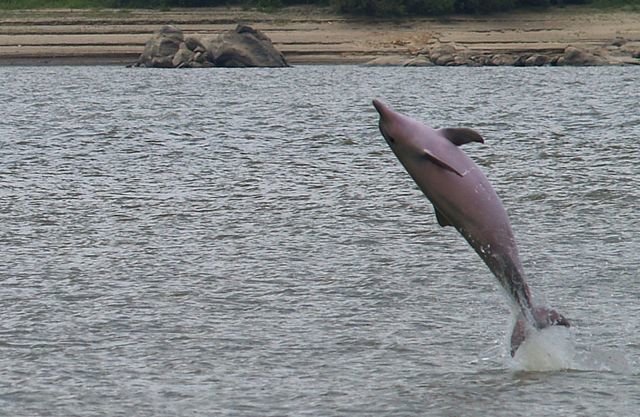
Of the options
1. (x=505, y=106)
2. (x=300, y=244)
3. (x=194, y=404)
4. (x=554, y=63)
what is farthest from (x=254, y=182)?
(x=554, y=63)

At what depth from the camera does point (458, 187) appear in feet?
33.5

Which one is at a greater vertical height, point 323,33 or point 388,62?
point 323,33

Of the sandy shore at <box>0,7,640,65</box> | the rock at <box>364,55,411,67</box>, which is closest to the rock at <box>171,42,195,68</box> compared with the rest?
the sandy shore at <box>0,7,640,65</box>

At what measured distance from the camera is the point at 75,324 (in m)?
13.7

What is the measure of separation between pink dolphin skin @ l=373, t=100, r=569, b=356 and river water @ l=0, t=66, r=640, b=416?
3.46 feet

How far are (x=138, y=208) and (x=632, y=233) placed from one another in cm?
715

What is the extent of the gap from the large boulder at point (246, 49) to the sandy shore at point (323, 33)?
A: 1150mm

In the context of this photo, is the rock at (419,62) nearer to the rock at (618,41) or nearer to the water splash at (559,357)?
the rock at (618,41)

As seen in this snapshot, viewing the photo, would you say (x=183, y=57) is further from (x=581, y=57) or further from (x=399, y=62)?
(x=581, y=57)

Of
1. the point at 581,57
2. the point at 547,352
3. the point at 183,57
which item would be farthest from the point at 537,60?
the point at 547,352

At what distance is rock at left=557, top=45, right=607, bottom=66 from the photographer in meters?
69.5

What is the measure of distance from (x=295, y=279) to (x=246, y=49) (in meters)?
56.8

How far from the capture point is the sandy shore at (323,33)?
72750 mm

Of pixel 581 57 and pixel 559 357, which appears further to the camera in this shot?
pixel 581 57
